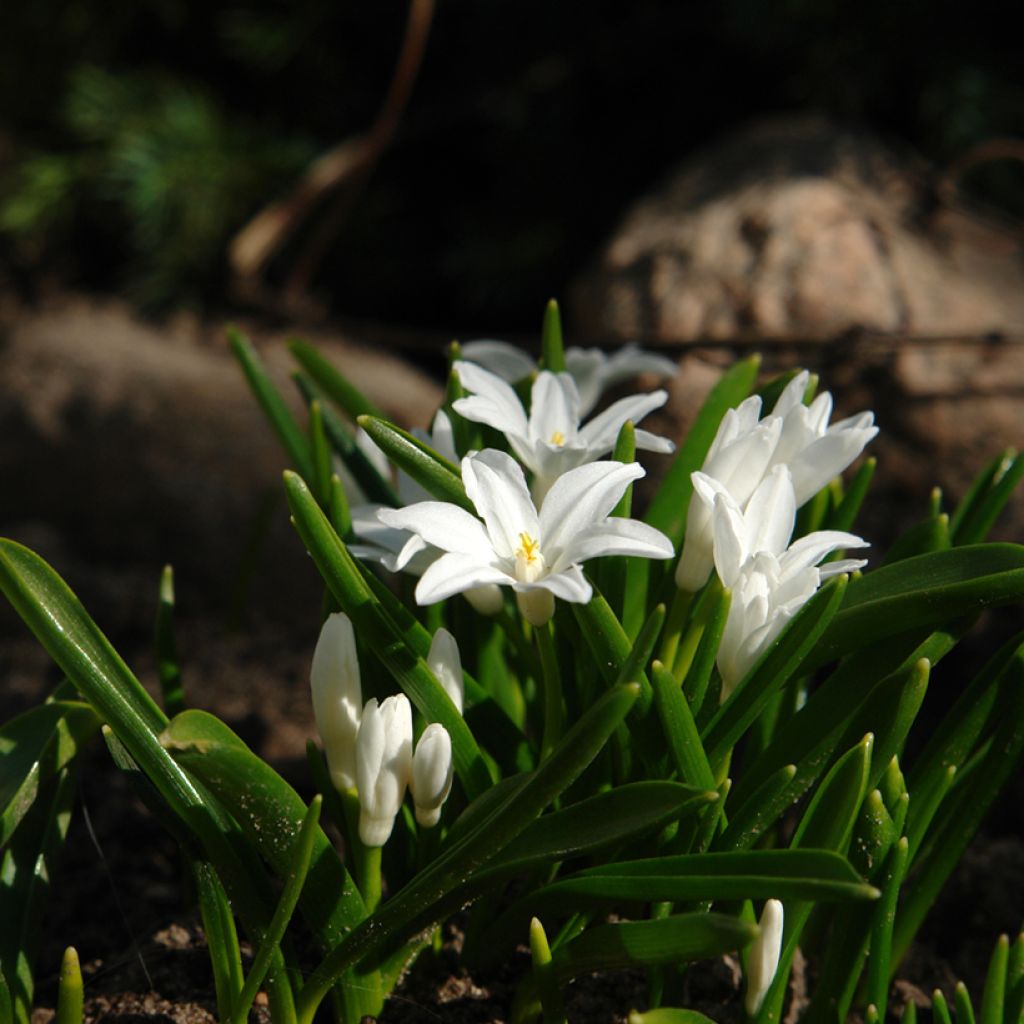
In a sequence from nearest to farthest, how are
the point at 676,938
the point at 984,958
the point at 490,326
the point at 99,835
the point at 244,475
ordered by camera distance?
1. the point at 676,938
2. the point at 984,958
3. the point at 99,835
4. the point at 244,475
5. the point at 490,326

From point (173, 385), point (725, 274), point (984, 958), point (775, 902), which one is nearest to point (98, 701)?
point (775, 902)

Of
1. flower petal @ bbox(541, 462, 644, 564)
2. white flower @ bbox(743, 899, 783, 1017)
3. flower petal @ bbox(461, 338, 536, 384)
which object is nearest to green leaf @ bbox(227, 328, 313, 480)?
flower petal @ bbox(461, 338, 536, 384)

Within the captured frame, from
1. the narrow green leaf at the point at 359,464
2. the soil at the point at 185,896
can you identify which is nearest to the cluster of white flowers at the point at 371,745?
the soil at the point at 185,896

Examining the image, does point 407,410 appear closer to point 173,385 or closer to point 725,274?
point 173,385

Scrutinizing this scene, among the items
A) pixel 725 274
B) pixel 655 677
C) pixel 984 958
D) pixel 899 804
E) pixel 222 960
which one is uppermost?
pixel 725 274

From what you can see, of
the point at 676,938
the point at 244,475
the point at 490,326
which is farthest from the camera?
the point at 490,326

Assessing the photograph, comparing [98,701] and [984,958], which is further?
[984,958]

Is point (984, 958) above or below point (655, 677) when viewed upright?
below

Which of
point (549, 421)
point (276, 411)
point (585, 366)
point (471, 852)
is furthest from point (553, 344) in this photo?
point (471, 852)
